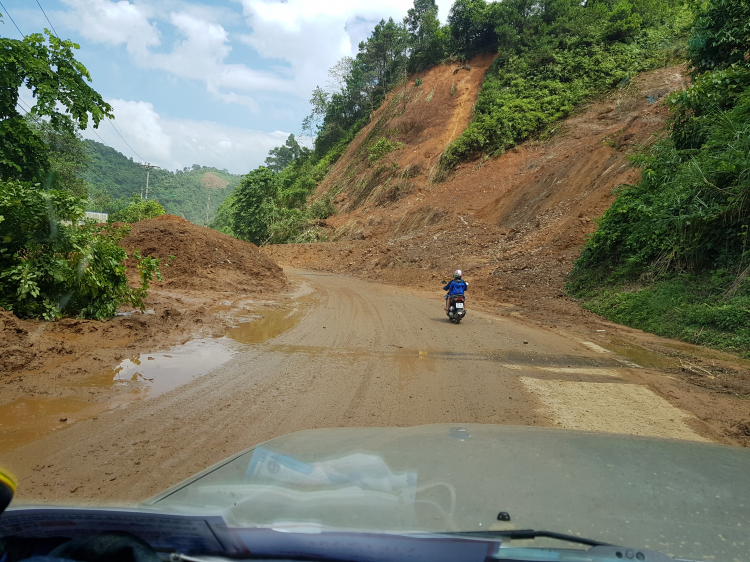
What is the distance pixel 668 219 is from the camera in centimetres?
1220

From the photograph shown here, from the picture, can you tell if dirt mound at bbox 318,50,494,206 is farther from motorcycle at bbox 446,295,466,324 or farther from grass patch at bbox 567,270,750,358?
motorcycle at bbox 446,295,466,324

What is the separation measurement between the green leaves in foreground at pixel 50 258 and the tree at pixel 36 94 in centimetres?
164

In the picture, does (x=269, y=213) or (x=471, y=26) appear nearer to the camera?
(x=269, y=213)

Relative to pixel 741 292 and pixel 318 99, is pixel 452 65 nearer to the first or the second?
pixel 318 99

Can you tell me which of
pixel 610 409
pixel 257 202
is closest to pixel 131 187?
pixel 257 202

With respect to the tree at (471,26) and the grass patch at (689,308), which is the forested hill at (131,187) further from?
the grass patch at (689,308)

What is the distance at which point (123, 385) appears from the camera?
20.1 feet

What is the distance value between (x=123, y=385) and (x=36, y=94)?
6.93 m

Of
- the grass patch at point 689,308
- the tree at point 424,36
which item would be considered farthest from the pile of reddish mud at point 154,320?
the tree at point 424,36

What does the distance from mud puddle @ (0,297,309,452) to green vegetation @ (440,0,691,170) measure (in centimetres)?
2877

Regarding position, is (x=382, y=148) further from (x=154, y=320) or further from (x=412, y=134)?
(x=154, y=320)

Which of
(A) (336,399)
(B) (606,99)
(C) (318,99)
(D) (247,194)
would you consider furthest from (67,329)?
(C) (318,99)

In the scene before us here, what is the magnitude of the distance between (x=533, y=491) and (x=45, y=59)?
11.6m

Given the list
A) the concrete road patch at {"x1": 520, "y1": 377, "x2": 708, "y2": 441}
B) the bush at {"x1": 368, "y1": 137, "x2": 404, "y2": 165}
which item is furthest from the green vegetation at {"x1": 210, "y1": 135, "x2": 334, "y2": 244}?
the concrete road patch at {"x1": 520, "y1": 377, "x2": 708, "y2": 441}
